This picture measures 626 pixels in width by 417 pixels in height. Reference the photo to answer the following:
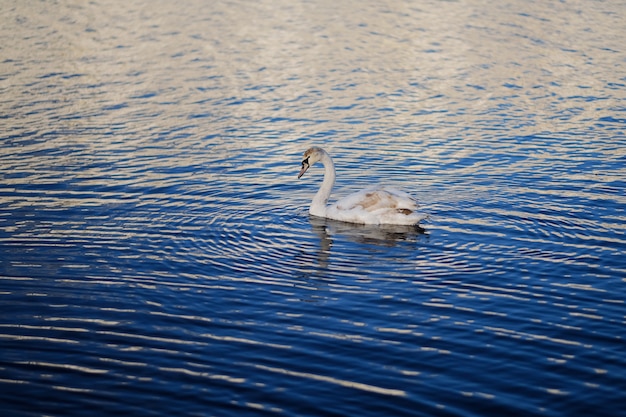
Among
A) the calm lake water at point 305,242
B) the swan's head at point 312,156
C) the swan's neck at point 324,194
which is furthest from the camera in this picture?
the swan's head at point 312,156

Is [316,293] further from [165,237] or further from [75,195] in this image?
[75,195]

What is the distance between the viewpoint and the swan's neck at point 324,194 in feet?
60.4

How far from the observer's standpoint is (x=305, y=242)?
16.6m

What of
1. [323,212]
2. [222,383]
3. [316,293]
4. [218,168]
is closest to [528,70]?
[218,168]

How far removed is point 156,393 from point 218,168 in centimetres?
1256

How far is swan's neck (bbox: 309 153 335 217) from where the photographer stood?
60.4ft

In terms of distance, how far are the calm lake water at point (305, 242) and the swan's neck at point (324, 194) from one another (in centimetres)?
42

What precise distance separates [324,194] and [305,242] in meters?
2.45

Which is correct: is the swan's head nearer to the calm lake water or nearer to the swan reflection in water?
the calm lake water

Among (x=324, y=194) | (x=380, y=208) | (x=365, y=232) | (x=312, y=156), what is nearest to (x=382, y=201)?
(x=380, y=208)

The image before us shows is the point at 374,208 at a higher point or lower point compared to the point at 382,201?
lower

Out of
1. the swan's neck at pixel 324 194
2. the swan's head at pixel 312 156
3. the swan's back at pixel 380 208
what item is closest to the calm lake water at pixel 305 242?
the swan's back at pixel 380 208

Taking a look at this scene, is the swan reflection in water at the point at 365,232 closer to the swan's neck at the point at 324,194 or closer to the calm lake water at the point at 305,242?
the calm lake water at the point at 305,242

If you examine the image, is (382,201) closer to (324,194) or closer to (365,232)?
(365,232)
